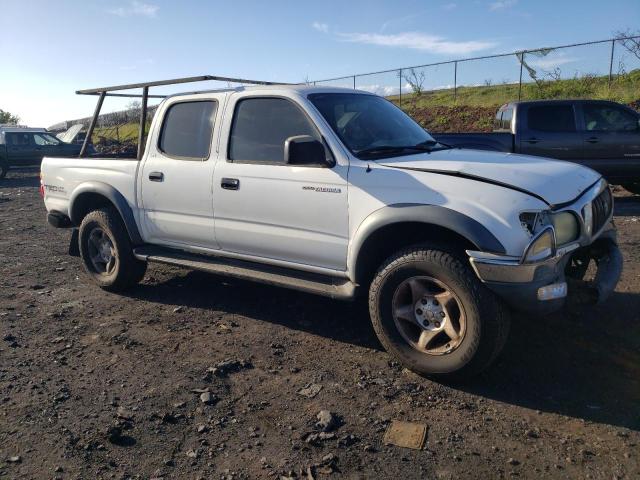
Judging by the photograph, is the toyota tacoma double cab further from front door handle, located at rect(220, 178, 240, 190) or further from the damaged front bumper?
the damaged front bumper

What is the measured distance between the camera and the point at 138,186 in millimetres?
5281

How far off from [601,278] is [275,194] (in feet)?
7.95

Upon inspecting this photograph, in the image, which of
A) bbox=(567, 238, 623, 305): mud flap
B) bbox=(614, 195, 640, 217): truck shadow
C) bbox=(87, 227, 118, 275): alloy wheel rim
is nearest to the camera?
bbox=(567, 238, 623, 305): mud flap

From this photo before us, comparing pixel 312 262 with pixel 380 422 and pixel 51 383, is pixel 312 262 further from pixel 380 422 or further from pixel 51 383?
pixel 51 383

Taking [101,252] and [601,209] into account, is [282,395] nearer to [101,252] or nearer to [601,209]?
[601,209]

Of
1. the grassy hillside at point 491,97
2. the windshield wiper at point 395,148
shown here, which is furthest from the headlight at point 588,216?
the grassy hillside at point 491,97

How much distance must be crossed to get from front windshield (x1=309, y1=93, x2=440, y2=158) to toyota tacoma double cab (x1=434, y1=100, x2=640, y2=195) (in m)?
5.47

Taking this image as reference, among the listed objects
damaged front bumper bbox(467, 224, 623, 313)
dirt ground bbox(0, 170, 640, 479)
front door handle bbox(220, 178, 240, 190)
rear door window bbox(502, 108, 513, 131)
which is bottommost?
dirt ground bbox(0, 170, 640, 479)

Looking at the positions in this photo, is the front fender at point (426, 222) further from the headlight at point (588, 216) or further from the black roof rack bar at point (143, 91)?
the black roof rack bar at point (143, 91)

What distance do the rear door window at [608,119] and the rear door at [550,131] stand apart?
25cm

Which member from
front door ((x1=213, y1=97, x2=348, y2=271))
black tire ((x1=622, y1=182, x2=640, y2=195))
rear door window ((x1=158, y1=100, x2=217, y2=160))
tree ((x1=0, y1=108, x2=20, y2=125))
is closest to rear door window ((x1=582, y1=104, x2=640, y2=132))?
black tire ((x1=622, y1=182, x2=640, y2=195))

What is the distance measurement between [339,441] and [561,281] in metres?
1.63

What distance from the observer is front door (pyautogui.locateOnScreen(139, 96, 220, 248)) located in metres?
4.82

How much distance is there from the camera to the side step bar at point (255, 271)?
406 centimetres
